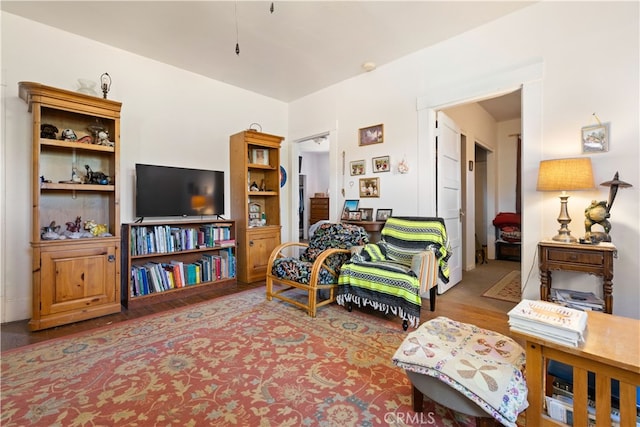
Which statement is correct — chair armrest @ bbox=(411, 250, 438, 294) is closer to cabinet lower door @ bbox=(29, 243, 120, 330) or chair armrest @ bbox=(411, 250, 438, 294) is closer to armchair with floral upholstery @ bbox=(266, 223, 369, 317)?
armchair with floral upholstery @ bbox=(266, 223, 369, 317)

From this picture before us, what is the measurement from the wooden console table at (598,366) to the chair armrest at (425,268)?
117 cm

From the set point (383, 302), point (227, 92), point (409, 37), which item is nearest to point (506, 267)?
point (383, 302)

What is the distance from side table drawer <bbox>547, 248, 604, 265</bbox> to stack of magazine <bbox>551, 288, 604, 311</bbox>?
296 mm

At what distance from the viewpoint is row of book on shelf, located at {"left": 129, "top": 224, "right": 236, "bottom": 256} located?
122 inches

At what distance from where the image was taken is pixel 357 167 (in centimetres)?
402

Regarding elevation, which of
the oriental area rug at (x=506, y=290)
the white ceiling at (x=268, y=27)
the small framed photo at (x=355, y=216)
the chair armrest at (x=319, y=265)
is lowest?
the oriental area rug at (x=506, y=290)

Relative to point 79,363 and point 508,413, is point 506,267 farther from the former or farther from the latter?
point 79,363

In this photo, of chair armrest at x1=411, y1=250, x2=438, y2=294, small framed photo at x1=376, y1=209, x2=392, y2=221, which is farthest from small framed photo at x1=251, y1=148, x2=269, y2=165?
chair armrest at x1=411, y1=250, x2=438, y2=294

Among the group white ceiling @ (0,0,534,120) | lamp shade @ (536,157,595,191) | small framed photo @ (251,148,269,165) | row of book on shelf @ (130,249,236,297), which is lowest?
row of book on shelf @ (130,249,236,297)

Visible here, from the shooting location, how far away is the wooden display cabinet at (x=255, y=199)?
3994 mm

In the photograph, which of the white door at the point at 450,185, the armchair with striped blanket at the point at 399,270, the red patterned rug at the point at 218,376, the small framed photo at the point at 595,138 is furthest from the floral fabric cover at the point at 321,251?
the small framed photo at the point at 595,138

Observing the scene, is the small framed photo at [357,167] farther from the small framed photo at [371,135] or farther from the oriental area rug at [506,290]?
the oriental area rug at [506,290]

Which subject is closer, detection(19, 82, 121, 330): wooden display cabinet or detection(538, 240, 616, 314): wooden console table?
detection(538, 240, 616, 314): wooden console table

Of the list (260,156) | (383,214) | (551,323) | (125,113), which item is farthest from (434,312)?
(125,113)
